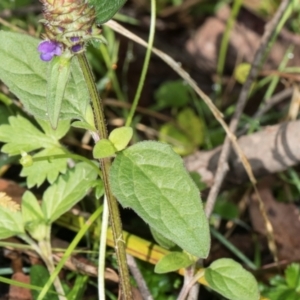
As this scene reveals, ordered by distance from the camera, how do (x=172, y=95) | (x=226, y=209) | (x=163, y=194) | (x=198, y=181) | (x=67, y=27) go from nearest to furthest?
(x=67, y=27), (x=163, y=194), (x=198, y=181), (x=226, y=209), (x=172, y=95)

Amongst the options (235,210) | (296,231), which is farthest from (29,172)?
(296,231)

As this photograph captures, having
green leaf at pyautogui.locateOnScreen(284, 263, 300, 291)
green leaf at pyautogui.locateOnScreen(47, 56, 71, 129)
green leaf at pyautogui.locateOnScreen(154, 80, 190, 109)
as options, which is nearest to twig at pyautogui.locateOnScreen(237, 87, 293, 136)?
green leaf at pyautogui.locateOnScreen(154, 80, 190, 109)

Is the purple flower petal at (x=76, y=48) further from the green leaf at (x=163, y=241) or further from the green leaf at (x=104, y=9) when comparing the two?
the green leaf at (x=163, y=241)

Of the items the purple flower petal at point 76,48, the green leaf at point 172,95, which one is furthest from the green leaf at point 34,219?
the green leaf at point 172,95

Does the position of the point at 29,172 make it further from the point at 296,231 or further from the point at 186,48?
the point at 186,48

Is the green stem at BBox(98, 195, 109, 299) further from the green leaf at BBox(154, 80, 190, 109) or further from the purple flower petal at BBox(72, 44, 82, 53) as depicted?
the green leaf at BBox(154, 80, 190, 109)

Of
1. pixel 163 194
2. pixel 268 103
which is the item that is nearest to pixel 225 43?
pixel 268 103

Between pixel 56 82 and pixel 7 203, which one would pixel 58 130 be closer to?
pixel 7 203
